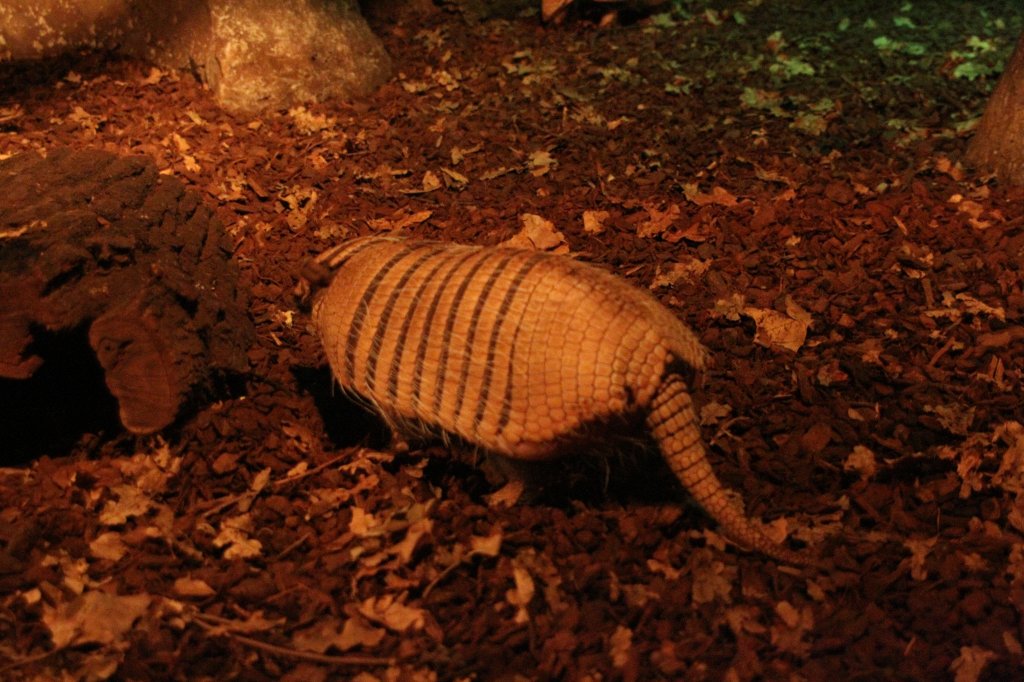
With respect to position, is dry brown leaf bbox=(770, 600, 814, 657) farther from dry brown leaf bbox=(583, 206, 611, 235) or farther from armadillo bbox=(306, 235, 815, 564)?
dry brown leaf bbox=(583, 206, 611, 235)

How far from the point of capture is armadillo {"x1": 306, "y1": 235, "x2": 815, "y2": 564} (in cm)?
297

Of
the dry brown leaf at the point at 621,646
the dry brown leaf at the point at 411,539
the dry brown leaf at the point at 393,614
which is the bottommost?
the dry brown leaf at the point at 621,646

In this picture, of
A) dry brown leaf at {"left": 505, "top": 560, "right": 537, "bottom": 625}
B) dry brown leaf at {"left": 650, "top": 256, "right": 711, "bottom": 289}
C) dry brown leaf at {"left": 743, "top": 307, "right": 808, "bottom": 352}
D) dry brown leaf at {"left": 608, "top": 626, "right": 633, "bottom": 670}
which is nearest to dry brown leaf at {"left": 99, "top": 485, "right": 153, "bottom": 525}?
dry brown leaf at {"left": 505, "top": 560, "right": 537, "bottom": 625}

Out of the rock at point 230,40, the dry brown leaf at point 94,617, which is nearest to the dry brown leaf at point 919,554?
the dry brown leaf at point 94,617

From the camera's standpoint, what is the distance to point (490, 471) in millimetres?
3717

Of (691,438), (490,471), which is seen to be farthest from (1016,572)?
(490,471)

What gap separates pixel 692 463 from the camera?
3.04 metres

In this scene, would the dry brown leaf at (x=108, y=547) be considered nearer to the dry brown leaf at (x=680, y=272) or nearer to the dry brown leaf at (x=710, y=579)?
the dry brown leaf at (x=710, y=579)

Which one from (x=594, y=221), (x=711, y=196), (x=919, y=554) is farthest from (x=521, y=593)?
(x=711, y=196)

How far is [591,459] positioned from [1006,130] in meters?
3.94

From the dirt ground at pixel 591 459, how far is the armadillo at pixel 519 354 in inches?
15.6

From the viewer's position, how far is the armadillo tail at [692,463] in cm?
300

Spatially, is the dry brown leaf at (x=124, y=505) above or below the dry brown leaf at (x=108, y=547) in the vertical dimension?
above

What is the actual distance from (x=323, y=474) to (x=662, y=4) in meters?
6.73
